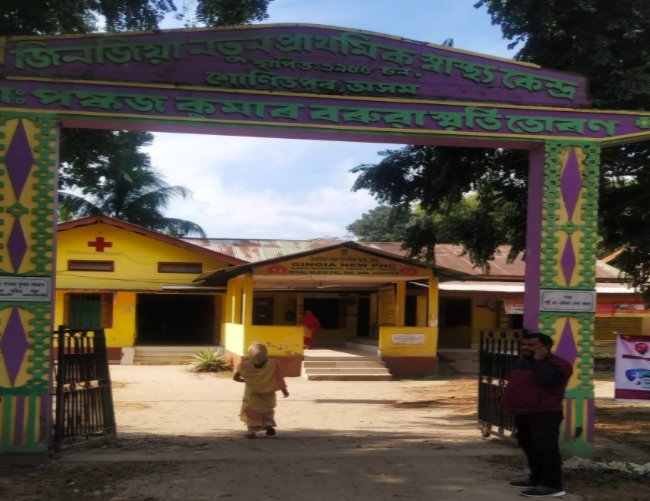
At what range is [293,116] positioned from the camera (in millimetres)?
7246

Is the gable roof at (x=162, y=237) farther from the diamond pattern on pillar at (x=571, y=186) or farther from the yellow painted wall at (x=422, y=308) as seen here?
the diamond pattern on pillar at (x=571, y=186)

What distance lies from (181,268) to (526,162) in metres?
13.5

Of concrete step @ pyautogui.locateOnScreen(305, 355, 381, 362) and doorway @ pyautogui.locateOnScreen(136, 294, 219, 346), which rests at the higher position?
doorway @ pyautogui.locateOnScreen(136, 294, 219, 346)

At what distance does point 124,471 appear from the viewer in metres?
6.65

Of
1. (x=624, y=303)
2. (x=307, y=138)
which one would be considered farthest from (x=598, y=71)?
(x=624, y=303)

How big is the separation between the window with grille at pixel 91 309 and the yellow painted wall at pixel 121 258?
623 millimetres

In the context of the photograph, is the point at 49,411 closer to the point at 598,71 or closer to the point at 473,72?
the point at 473,72

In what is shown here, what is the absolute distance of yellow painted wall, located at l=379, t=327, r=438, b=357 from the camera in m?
18.8

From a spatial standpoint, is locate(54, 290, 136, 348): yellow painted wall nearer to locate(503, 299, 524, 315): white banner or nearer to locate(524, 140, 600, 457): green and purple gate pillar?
locate(503, 299, 524, 315): white banner

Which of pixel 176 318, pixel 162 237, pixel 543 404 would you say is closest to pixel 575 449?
pixel 543 404

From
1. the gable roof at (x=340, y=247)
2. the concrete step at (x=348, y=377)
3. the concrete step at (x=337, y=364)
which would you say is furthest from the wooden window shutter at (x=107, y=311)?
the concrete step at (x=348, y=377)

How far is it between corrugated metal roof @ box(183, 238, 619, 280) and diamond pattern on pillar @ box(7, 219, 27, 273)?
672 inches

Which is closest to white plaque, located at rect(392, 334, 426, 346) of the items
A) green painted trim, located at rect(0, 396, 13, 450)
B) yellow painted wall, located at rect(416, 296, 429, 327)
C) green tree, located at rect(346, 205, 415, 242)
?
yellow painted wall, located at rect(416, 296, 429, 327)

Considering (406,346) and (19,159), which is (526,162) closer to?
(19,159)
